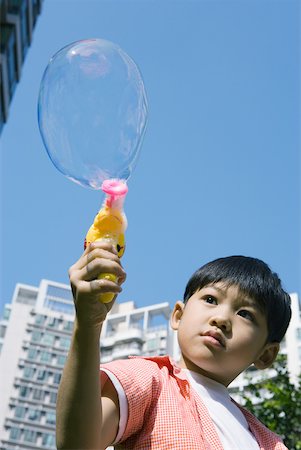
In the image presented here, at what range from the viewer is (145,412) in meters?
1.54

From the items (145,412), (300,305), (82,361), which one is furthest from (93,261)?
(300,305)

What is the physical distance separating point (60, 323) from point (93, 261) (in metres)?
57.3

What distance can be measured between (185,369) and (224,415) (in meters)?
0.18

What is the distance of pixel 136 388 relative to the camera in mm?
1508

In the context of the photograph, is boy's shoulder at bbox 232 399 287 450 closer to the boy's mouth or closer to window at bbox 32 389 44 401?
the boy's mouth

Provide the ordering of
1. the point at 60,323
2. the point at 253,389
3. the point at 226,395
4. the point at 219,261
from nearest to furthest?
the point at 226,395
the point at 219,261
the point at 253,389
the point at 60,323

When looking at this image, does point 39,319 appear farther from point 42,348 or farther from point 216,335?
point 216,335

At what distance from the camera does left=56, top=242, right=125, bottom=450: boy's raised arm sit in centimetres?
125

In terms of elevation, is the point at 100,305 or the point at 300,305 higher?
the point at 300,305

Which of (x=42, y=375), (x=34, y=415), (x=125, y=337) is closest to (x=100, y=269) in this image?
(x=125, y=337)

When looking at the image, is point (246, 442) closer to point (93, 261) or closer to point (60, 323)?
point (93, 261)

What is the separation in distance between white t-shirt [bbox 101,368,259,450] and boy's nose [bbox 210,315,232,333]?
174 mm

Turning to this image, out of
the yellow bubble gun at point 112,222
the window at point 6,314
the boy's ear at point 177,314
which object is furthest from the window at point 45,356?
the yellow bubble gun at point 112,222

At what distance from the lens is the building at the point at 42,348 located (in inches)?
2055
